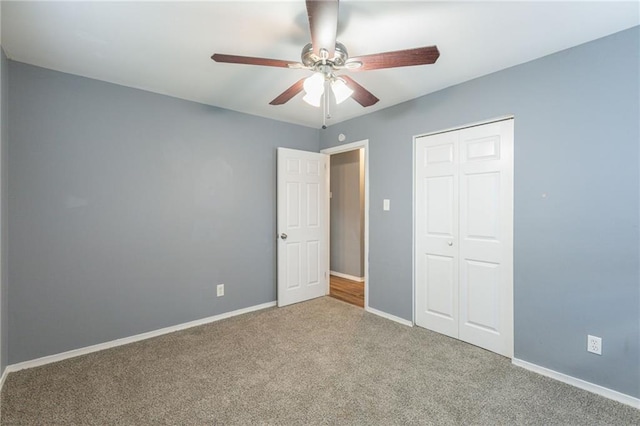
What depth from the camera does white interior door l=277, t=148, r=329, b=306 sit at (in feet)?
12.0

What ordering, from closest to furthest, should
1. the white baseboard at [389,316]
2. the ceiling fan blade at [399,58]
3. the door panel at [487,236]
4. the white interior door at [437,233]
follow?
the ceiling fan blade at [399,58] < the door panel at [487,236] < the white interior door at [437,233] < the white baseboard at [389,316]

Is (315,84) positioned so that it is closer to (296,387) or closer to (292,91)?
(292,91)

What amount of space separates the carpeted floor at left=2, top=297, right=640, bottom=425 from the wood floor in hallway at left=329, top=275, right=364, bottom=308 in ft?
3.54

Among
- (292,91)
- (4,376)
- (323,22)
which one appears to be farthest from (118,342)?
(323,22)

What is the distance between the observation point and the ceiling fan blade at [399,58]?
1.55 metres

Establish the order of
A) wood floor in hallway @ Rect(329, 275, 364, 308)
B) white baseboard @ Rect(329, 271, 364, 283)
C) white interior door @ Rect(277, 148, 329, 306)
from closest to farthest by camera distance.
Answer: white interior door @ Rect(277, 148, 329, 306) → wood floor in hallway @ Rect(329, 275, 364, 308) → white baseboard @ Rect(329, 271, 364, 283)

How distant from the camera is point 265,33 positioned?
6.18ft

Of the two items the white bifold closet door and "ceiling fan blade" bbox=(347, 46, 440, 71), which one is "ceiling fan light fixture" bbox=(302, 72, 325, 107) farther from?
the white bifold closet door

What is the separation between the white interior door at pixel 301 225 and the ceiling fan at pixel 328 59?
1658 millimetres

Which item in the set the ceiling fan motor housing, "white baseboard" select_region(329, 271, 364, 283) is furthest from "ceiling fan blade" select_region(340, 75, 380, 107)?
"white baseboard" select_region(329, 271, 364, 283)

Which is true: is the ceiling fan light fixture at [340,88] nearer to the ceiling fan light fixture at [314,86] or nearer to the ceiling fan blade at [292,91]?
the ceiling fan light fixture at [314,86]

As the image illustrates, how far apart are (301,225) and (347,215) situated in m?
1.56

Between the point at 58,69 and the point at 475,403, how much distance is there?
3.87m

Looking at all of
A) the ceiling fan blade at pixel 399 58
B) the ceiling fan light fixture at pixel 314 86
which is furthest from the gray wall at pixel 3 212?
the ceiling fan blade at pixel 399 58
